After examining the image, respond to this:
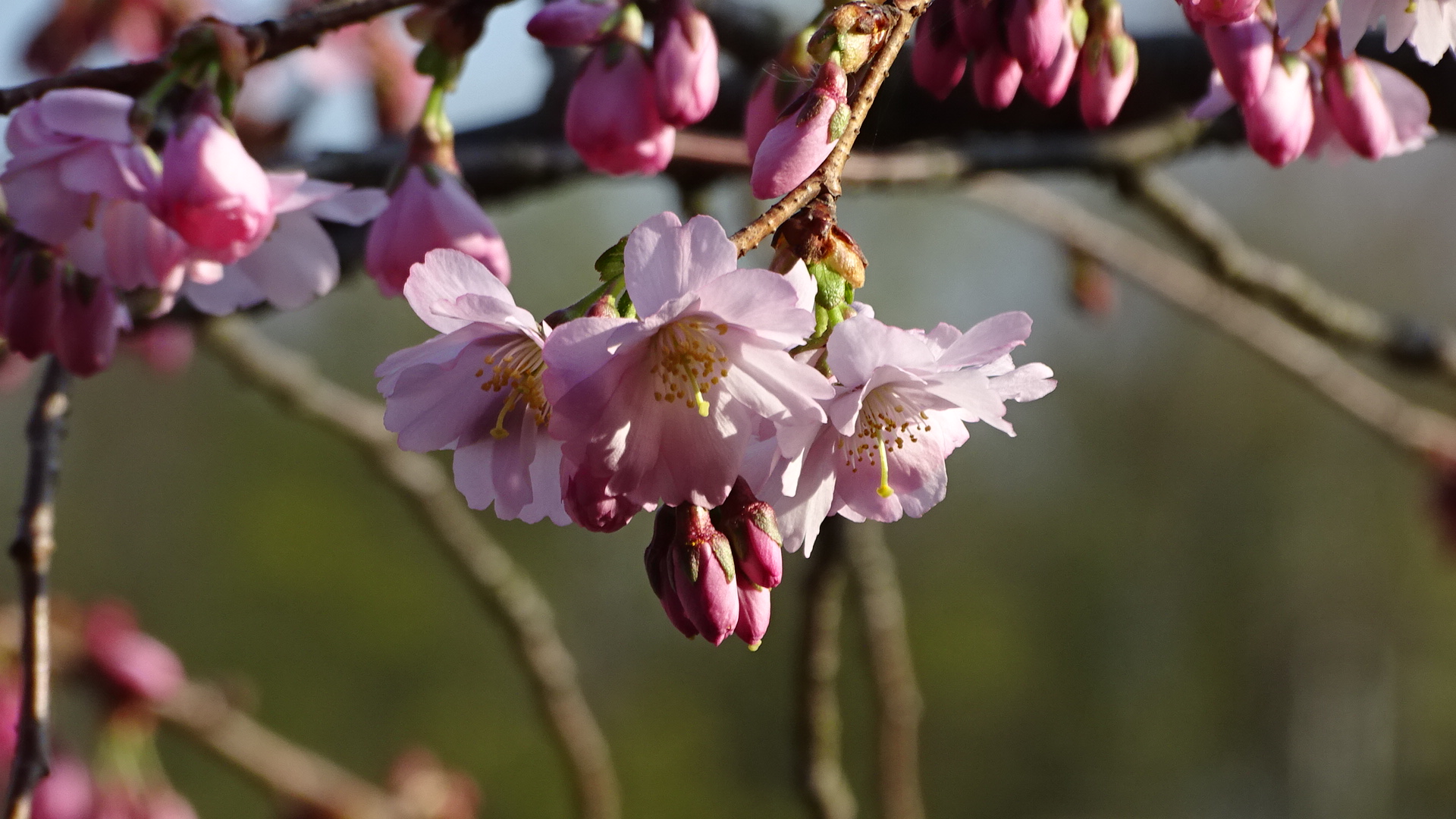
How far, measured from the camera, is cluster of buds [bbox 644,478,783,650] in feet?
1.39

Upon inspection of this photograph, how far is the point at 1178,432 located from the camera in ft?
45.4

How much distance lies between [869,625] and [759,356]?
1.15 meters

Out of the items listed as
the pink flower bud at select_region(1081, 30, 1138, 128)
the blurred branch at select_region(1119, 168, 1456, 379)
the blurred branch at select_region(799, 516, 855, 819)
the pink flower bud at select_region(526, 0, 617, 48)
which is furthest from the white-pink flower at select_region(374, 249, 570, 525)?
the blurred branch at select_region(1119, 168, 1456, 379)

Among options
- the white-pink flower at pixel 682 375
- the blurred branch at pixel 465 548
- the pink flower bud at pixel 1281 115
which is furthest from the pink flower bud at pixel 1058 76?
the blurred branch at pixel 465 548

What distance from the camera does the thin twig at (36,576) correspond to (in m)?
0.60

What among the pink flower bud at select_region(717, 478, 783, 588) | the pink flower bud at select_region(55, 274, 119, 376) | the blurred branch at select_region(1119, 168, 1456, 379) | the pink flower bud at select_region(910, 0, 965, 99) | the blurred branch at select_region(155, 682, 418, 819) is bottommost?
the blurred branch at select_region(155, 682, 418, 819)

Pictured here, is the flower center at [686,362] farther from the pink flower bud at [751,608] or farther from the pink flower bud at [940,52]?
the pink flower bud at [940,52]

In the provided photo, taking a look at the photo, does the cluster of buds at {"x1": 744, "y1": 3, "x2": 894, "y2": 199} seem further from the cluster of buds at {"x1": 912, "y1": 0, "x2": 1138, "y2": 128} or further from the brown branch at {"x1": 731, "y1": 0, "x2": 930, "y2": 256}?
the cluster of buds at {"x1": 912, "y1": 0, "x2": 1138, "y2": 128}

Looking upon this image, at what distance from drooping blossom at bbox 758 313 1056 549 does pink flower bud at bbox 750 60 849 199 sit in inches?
2.3

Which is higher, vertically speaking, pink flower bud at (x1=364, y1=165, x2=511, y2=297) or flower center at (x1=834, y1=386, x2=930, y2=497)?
flower center at (x1=834, y1=386, x2=930, y2=497)

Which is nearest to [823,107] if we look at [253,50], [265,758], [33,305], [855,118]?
[855,118]

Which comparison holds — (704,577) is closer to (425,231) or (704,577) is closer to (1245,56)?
(425,231)

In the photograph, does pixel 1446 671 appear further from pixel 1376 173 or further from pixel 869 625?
pixel 869 625

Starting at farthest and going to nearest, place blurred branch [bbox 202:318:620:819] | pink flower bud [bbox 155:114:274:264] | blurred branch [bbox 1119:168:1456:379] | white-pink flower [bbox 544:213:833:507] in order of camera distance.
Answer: blurred branch [bbox 202:318:620:819] → blurred branch [bbox 1119:168:1456:379] → pink flower bud [bbox 155:114:274:264] → white-pink flower [bbox 544:213:833:507]
